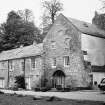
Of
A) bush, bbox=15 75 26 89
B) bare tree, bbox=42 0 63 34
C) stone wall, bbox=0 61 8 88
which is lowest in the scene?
bush, bbox=15 75 26 89

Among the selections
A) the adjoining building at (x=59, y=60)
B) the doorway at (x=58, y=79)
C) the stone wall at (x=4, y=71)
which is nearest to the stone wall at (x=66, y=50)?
the adjoining building at (x=59, y=60)

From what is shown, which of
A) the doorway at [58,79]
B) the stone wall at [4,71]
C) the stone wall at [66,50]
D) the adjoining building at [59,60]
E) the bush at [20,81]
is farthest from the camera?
the stone wall at [4,71]

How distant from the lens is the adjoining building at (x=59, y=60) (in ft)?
124

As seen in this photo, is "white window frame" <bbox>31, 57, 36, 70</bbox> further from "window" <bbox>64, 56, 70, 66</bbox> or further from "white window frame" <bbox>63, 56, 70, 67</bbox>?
"window" <bbox>64, 56, 70, 66</bbox>

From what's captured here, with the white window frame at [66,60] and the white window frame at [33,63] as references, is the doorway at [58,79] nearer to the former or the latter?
the white window frame at [66,60]

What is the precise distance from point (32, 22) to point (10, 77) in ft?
117

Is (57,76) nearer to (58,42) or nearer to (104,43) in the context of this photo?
(58,42)

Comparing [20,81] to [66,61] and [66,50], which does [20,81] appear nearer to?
[66,61]

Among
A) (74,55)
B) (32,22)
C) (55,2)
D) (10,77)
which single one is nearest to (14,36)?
(32,22)

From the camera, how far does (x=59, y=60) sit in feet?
133

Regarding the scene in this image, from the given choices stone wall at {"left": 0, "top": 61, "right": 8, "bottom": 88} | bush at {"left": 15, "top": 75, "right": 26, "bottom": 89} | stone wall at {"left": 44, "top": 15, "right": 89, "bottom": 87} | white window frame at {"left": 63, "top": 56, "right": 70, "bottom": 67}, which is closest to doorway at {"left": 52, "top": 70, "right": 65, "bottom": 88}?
stone wall at {"left": 44, "top": 15, "right": 89, "bottom": 87}

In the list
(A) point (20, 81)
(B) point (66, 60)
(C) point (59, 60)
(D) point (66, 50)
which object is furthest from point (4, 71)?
(D) point (66, 50)

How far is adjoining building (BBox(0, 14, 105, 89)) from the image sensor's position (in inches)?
1490

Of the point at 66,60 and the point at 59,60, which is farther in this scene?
the point at 59,60
